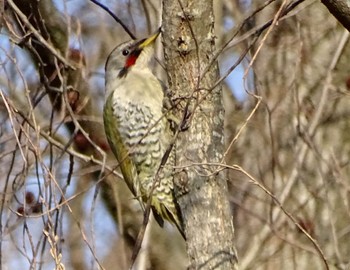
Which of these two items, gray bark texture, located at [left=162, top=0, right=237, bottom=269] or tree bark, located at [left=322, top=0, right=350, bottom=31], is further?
gray bark texture, located at [left=162, top=0, right=237, bottom=269]

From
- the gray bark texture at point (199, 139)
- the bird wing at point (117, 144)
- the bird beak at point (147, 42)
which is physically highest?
the bird beak at point (147, 42)

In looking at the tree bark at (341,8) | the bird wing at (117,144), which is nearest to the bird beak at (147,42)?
the bird wing at (117,144)

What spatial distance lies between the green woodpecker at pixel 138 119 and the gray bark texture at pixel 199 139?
34.0 inches

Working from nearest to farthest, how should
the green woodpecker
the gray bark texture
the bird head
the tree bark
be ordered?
1. the tree bark
2. the gray bark texture
3. the green woodpecker
4. the bird head

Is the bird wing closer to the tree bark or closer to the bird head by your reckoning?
the bird head

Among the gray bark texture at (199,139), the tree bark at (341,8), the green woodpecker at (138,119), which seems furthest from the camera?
the green woodpecker at (138,119)

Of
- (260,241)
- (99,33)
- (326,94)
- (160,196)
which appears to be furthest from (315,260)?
(99,33)

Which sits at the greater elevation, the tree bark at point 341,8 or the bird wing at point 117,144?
the bird wing at point 117,144

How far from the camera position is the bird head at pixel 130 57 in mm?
5340

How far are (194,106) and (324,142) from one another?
3428 millimetres

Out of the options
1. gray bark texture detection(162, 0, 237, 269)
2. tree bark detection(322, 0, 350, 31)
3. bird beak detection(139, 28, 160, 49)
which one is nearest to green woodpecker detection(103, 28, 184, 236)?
bird beak detection(139, 28, 160, 49)

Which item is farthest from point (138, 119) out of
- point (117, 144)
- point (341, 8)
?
point (341, 8)

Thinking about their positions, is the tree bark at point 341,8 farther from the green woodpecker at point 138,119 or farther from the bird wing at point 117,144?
the bird wing at point 117,144

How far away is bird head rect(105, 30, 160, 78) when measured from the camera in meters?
5.34
